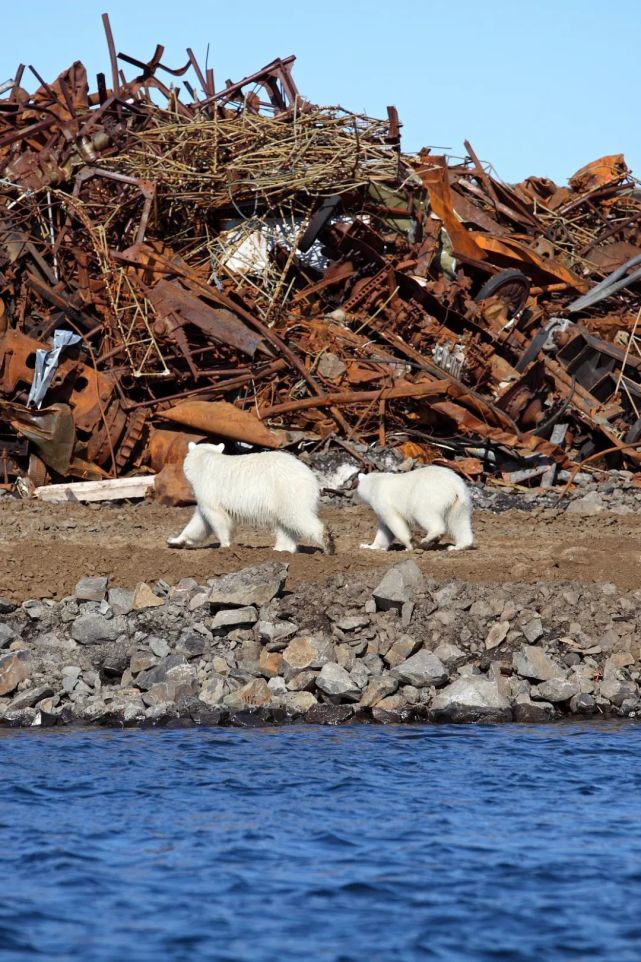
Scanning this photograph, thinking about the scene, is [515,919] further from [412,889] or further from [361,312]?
[361,312]

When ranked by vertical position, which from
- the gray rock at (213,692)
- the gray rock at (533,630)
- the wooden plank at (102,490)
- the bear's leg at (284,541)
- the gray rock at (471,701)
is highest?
the wooden plank at (102,490)

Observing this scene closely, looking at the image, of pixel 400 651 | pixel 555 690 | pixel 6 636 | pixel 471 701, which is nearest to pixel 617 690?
pixel 555 690

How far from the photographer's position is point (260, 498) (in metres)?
12.3

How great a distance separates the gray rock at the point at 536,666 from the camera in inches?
408

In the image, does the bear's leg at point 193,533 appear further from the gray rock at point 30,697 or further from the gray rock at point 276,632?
the gray rock at point 30,697

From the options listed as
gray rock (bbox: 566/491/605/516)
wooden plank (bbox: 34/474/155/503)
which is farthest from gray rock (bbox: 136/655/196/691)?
gray rock (bbox: 566/491/605/516)

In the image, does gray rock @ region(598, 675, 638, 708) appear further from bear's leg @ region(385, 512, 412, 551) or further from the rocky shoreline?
bear's leg @ region(385, 512, 412, 551)

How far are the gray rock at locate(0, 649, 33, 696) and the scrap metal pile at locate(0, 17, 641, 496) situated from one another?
6.20 m

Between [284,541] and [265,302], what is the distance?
21.0ft

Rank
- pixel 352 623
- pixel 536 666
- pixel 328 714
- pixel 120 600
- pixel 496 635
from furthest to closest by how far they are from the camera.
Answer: pixel 120 600 < pixel 352 623 < pixel 496 635 < pixel 536 666 < pixel 328 714

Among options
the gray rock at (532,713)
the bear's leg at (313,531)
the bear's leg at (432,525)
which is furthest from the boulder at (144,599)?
the gray rock at (532,713)

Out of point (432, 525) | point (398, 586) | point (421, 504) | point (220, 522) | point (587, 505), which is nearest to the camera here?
point (398, 586)

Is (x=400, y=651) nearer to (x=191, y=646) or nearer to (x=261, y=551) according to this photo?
(x=191, y=646)

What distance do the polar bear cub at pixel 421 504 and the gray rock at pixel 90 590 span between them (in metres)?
2.86
